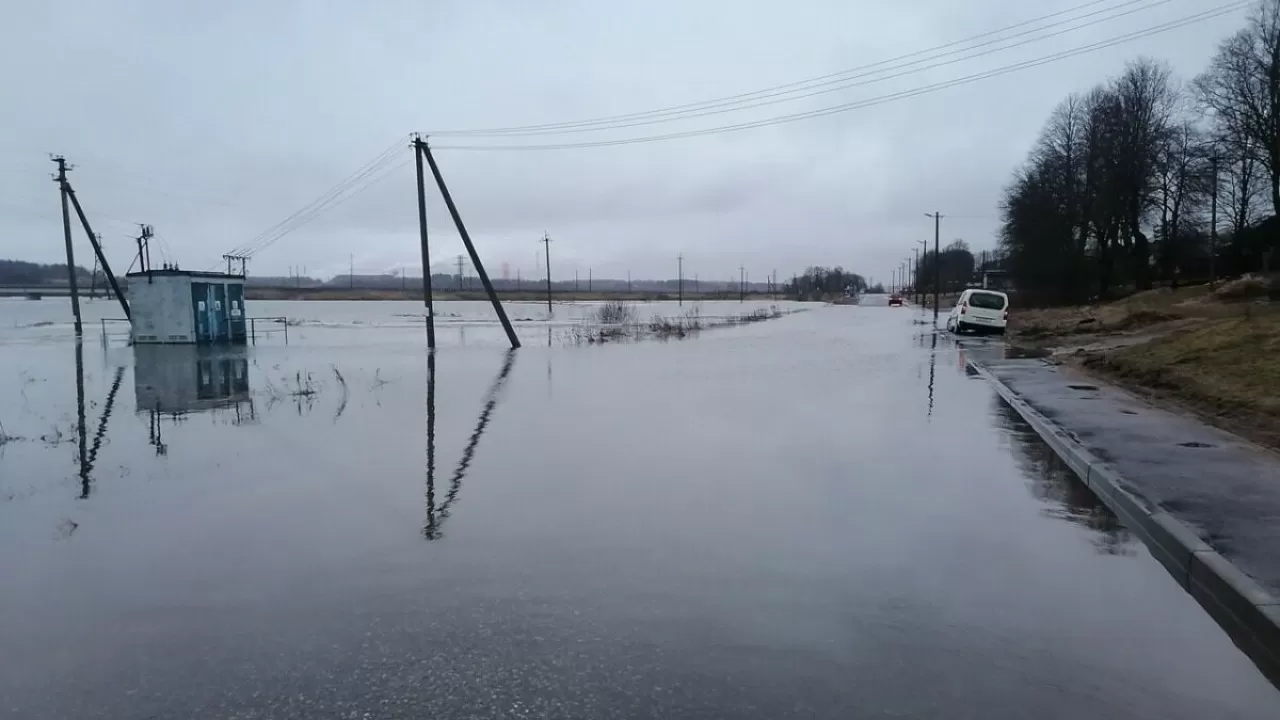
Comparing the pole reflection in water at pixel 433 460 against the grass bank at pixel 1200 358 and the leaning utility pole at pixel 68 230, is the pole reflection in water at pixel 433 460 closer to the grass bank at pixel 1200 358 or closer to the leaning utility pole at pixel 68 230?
the grass bank at pixel 1200 358

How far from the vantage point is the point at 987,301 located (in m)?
36.6

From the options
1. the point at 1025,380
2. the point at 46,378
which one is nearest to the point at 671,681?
the point at 1025,380

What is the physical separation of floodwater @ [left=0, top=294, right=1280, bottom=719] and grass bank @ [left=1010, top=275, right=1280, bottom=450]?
2.92 m

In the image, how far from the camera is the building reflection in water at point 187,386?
47.7 feet

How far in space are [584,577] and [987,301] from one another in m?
34.1

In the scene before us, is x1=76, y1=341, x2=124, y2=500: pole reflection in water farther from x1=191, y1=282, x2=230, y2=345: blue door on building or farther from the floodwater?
x1=191, y1=282, x2=230, y2=345: blue door on building

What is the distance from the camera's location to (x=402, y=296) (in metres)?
134

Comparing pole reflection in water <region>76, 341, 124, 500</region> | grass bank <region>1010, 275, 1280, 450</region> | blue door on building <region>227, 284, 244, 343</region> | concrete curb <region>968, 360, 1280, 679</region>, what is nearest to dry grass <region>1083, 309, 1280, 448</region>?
grass bank <region>1010, 275, 1280, 450</region>

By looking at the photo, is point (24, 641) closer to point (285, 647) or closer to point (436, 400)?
point (285, 647)

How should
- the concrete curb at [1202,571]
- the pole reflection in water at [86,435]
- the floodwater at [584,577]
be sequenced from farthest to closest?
the pole reflection in water at [86,435], the concrete curb at [1202,571], the floodwater at [584,577]

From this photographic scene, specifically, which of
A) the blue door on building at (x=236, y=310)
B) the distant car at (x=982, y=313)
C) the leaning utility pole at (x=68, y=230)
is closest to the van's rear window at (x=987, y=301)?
the distant car at (x=982, y=313)

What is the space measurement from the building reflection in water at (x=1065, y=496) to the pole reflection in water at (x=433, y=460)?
17.1 feet

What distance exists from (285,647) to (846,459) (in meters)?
6.81

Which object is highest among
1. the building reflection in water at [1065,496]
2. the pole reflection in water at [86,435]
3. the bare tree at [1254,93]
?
the bare tree at [1254,93]
